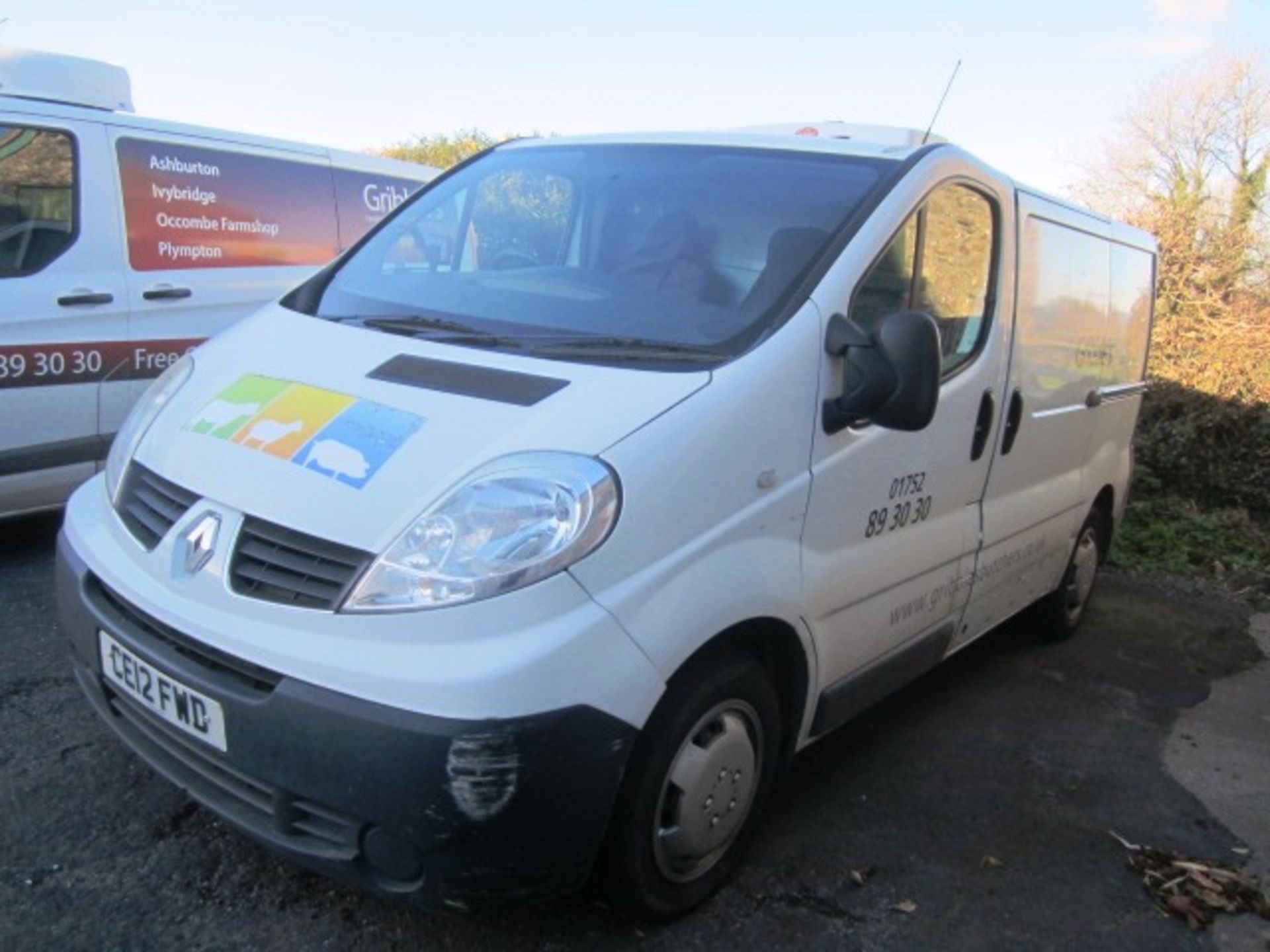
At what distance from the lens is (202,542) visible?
2346 millimetres

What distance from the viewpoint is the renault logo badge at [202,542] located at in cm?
232

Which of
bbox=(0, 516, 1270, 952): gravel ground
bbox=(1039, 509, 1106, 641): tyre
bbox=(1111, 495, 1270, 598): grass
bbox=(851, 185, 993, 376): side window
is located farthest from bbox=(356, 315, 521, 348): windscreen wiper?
bbox=(1111, 495, 1270, 598): grass

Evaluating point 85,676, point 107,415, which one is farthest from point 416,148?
point 85,676

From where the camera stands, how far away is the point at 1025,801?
11.5ft

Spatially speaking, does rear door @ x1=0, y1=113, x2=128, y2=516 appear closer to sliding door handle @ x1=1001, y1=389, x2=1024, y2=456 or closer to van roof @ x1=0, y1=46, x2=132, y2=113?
van roof @ x1=0, y1=46, x2=132, y2=113

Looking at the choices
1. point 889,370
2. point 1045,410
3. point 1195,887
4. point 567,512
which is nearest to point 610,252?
point 889,370

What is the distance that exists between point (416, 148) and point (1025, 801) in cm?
1229

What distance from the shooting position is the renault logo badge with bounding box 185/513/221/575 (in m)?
2.32

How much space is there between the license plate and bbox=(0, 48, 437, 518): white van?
2507mm

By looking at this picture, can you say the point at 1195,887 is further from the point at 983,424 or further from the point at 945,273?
the point at 945,273

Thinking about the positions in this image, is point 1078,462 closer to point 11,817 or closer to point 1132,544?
point 1132,544

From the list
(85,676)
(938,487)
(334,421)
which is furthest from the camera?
(938,487)

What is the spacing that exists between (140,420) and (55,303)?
2.18m

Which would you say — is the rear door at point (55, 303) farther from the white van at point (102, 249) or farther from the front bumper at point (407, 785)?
the front bumper at point (407, 785)
